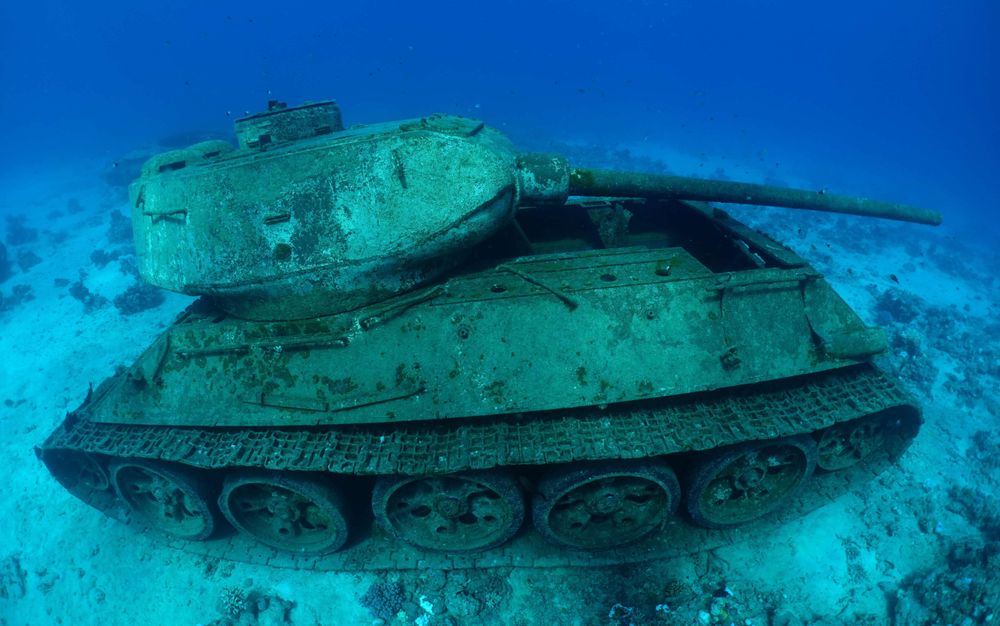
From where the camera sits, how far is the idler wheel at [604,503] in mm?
5328

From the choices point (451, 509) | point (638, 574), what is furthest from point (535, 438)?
point (638, 574)

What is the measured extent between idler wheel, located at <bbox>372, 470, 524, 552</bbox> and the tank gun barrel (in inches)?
150

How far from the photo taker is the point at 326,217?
517cm

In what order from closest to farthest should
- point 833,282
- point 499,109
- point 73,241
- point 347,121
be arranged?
point 833,282
point 73,241
point 347,121
point 499,109

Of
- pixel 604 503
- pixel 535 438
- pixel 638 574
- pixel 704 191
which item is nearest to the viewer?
pixel 535 438

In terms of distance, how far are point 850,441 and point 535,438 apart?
427 cm

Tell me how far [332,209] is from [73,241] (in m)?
24.3

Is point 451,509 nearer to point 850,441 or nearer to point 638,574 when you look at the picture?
point 638,574

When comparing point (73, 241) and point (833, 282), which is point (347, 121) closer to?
point (73, 241)

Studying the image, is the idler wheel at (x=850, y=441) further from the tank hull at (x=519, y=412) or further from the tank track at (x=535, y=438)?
the tank track at (x=535, y=438)

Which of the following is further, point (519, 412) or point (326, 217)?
point (326, 217)

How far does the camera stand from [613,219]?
8.69m

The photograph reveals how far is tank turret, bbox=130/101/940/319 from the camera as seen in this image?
204 inches

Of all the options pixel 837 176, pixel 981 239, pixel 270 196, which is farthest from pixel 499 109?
pixel 270 196
